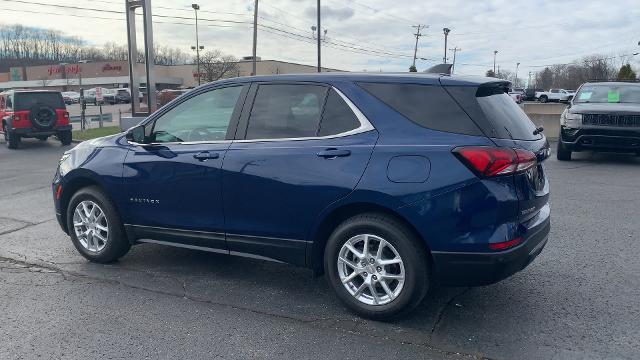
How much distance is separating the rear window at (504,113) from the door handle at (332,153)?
3.17 feet

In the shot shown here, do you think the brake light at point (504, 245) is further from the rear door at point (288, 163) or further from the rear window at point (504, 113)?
the rear door at point (288, 163)

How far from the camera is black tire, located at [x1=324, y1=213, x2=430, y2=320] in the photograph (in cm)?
363

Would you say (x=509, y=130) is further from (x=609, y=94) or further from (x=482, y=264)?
(x=609, y=94)

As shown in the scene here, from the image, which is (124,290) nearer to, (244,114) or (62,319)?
(62,319)

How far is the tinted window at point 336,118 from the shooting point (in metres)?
3.93

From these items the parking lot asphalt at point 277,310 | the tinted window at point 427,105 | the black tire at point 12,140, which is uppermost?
the tinted window at point 427,105

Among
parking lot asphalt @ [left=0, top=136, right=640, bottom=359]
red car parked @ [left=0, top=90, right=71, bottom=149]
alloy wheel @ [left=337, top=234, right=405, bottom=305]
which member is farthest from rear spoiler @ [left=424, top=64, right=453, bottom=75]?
red car parked @ [left=0, top=90, right=71, bottom=149]

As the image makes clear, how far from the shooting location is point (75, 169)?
5.15 m

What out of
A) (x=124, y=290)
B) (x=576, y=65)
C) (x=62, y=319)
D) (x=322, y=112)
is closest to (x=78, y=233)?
(x=124, y=290)

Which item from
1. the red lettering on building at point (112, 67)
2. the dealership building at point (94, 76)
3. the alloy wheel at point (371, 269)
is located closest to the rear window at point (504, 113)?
the alloy wheel at point (371, 269)

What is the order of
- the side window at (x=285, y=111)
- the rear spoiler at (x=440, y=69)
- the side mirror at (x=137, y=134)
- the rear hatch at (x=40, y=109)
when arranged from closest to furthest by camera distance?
the side window at (x=285, y=111), the rear spoiler at (x=440, y=69), the side mirror at (x=137, y=134), the rear hatch at (x=40, y=109)

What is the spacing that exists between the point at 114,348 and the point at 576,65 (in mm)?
91392

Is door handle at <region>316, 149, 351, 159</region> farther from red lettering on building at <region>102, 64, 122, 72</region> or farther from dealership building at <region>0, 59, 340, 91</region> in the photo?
red lettering on building at <region>102, 64, 122, 72</region>

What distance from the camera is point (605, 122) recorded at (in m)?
11.0
